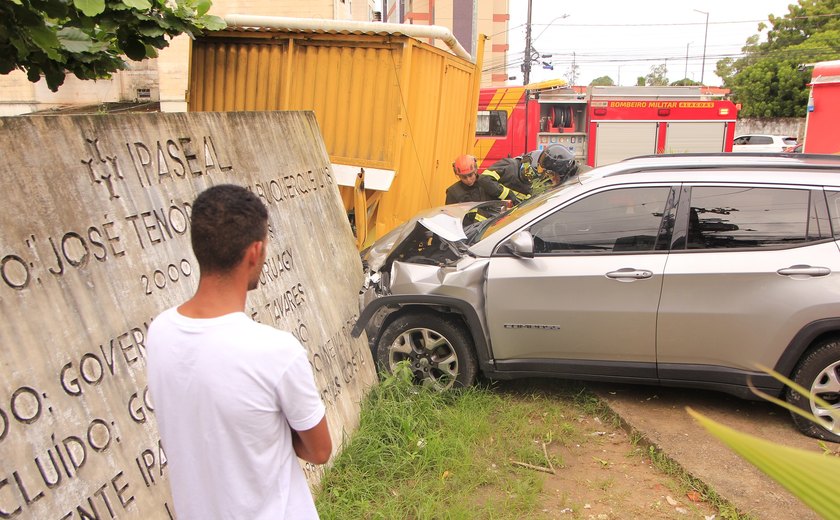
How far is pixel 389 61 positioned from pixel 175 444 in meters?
5.36

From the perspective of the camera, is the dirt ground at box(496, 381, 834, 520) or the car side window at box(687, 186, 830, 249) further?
the car side window at box(687, 186, 830, 249)

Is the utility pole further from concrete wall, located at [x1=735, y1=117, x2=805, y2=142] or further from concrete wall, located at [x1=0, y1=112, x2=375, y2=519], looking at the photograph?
concrete wall, located at [x1=0, y1=112, x2=375, y2=519]

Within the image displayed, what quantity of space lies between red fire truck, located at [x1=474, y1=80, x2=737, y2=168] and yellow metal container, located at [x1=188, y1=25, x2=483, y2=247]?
32.4 feet

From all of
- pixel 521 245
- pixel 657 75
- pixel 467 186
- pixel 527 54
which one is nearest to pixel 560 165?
pixel 467 186

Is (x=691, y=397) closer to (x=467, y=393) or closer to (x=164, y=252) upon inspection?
(x=467, y=393)

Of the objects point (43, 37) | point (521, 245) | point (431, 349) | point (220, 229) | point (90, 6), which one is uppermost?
point (90, 6)

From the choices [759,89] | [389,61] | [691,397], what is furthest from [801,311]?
[759,89]

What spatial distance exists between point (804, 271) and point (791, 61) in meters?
37.2

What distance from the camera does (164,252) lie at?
2.99 m

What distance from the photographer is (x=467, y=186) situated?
6.96m

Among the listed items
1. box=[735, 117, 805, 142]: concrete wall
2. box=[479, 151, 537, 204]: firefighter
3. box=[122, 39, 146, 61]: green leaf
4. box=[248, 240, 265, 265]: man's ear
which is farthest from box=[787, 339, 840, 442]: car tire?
box=[735, 117, 805, 142]: concrete wall

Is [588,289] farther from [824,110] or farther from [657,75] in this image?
[657,75]

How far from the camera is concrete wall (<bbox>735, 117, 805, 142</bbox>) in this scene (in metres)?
33.8

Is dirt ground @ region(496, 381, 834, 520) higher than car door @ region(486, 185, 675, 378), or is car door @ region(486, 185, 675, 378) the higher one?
car door @ region(486, 185, 675, 378)
